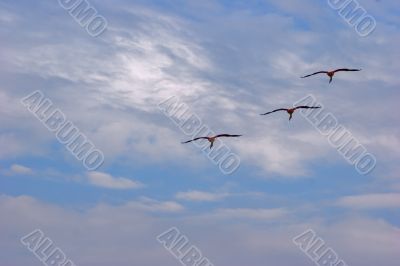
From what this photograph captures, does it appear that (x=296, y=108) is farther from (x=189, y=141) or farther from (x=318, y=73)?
(x=189, y=141)

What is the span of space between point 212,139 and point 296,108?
1590 cm

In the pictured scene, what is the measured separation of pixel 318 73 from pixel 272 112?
932cm

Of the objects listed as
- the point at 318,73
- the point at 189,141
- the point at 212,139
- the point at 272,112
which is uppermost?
the point at 318,73

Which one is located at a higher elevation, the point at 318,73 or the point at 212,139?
the point at 318,73

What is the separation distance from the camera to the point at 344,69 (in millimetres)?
90250

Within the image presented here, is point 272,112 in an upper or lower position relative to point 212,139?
upper

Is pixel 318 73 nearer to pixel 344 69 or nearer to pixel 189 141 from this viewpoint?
pixel 344 69

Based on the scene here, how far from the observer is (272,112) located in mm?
93125

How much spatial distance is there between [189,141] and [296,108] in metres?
17.8

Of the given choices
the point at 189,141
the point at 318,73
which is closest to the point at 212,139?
the point at 189,141

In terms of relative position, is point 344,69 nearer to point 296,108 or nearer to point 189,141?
point 296,108

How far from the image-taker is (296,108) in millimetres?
93312

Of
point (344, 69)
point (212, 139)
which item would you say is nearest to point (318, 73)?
point (344, 69)

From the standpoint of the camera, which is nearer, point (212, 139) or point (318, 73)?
point (318, 73)
